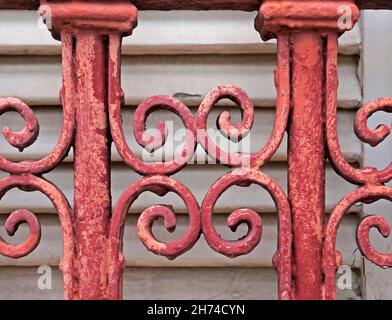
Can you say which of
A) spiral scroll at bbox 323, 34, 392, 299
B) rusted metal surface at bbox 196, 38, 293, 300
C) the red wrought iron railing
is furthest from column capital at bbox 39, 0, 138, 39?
spiral scroll at bbox 323, 34, 392, 299

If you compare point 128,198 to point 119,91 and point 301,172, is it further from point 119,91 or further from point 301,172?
point 301,172

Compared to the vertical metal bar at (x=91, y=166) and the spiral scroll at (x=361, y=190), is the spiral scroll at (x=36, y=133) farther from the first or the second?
the spiral scroll at (x=361, y=190)

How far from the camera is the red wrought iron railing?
3.13 feet

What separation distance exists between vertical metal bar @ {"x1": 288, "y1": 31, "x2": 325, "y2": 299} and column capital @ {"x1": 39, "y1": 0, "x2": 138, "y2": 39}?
1.00 ft

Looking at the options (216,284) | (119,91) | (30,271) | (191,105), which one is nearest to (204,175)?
(191,105)

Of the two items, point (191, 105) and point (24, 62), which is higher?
point (24, 62)

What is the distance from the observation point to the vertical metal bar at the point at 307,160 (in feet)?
3.17

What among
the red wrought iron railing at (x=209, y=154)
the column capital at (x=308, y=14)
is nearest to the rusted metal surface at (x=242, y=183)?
the red wrought iron railing at (x=209, y=154)

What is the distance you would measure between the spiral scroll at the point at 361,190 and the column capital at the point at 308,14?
0.12 m

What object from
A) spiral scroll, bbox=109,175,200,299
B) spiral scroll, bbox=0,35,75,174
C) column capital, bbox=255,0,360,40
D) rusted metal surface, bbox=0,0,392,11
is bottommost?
spiral scroll, bbox=109,175,200,299

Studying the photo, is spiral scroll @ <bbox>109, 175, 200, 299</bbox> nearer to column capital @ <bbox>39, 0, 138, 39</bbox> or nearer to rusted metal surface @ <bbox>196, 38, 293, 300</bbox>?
rusted metal surface @ <bbox>196, 38, 293, 300</bbox>

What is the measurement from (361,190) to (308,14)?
324 millimetres
